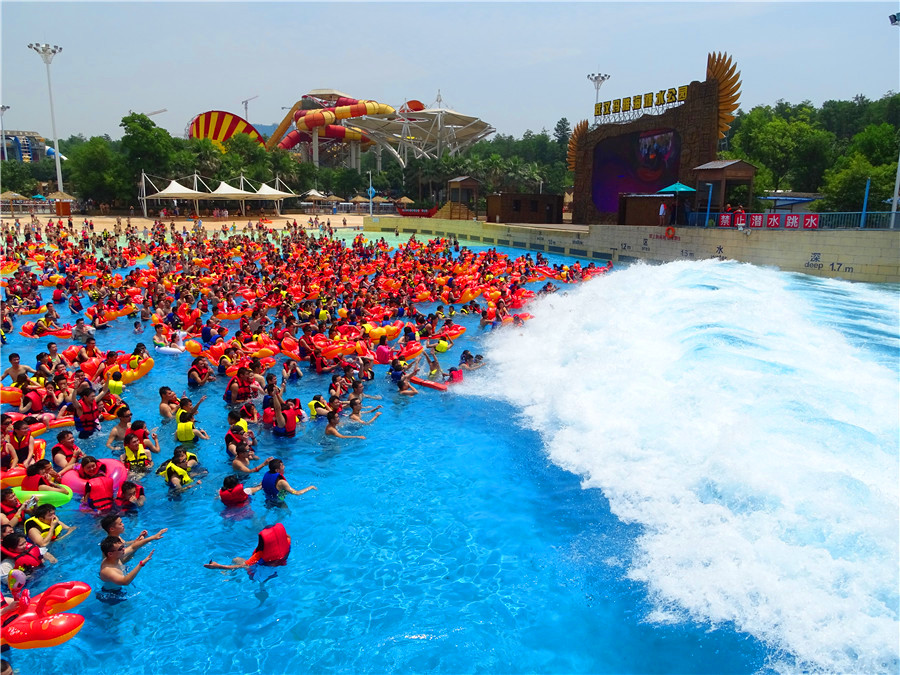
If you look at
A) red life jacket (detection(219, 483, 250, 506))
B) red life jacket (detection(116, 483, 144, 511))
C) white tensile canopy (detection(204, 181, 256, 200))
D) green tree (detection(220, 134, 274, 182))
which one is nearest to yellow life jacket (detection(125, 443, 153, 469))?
red life jacket (detection(116, 483, 144, 511))

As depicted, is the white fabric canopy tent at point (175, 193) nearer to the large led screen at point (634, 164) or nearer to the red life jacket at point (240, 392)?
the large led screen at point (634, 164)

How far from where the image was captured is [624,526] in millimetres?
7145

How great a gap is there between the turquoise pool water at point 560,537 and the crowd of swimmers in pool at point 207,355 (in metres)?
0.37

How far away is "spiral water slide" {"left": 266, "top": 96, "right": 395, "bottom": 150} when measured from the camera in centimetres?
6875

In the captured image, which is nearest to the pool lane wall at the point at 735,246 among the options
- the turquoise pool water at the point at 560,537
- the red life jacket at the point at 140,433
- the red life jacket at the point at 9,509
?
the turquoise pool water at the point at 560,537

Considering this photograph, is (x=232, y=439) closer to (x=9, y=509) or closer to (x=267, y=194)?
(x=9, y=509)

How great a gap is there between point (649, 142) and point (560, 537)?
108 ft

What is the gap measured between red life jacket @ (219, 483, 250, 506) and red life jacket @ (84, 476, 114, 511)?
1294 millimetres

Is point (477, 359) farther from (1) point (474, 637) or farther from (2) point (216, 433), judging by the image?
(1) point (474, 637)

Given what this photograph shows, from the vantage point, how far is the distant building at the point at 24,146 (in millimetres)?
132875

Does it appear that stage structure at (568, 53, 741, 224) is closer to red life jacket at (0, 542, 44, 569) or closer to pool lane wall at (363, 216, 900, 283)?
pool lane wall at (363, 216, 900, 283)

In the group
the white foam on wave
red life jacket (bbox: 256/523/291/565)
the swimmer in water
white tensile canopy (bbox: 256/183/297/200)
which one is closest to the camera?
the white foam on wave

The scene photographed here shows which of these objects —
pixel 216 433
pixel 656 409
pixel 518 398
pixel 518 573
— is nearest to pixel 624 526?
pixel 518 573

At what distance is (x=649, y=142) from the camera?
115ft
